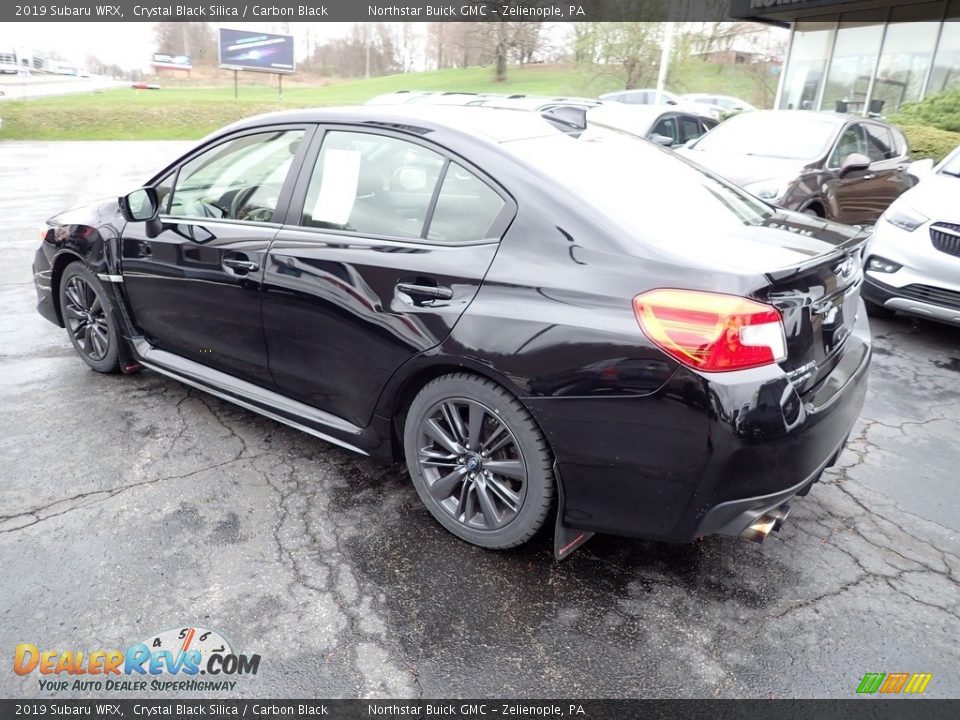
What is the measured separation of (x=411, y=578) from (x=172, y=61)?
71.9m

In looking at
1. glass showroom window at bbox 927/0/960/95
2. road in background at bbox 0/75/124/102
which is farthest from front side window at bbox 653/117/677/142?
road in background at bbox 0/75/124/102

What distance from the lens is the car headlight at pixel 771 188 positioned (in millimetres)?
6414

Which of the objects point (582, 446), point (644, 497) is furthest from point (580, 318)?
point (644, 497)

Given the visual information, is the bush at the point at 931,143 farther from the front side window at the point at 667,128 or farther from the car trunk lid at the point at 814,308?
the car trunk lid at the point at 814,308

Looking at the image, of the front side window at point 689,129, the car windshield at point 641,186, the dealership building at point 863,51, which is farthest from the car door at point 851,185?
the dealership building at point 863,51

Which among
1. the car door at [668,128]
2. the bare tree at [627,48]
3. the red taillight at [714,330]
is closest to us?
the red taillight at [714,330]

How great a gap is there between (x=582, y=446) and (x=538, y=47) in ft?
175

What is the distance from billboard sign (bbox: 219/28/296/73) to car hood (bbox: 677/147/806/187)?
41.0 meters

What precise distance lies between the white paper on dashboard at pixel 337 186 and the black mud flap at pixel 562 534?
1423 millimetres

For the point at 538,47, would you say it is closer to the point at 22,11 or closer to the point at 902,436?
the point at 22,11

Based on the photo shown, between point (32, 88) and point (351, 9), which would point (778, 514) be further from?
point (32, 88)

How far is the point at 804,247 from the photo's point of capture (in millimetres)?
2518

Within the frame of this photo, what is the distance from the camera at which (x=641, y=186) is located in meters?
2.72

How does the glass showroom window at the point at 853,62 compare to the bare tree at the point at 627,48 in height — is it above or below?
below
